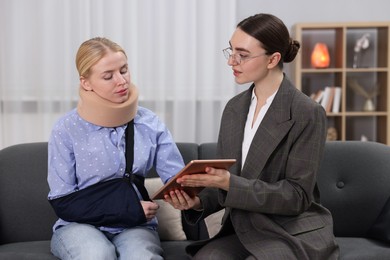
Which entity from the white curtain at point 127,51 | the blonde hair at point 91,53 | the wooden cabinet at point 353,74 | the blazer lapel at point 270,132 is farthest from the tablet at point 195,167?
the wooden cabinet at point 353,74

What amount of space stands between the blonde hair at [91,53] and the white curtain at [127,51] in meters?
2.18

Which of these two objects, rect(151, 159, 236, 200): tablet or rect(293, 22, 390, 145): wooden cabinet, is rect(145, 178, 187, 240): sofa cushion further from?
rect(293, 22, 390, 145): wooden cabinet

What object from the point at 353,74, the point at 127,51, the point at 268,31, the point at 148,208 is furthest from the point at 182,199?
the point at 353,74

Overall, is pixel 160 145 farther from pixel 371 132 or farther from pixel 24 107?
pixel 371 132

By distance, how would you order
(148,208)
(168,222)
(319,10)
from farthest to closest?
(319,10) < (168,222) < (148,208)

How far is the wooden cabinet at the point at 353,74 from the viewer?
15.6 ft

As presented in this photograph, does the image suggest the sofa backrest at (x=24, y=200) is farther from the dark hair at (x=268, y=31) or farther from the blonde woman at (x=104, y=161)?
the dark hair at (x=268, y=31)

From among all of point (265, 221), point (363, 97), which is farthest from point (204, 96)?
point (265, 221)

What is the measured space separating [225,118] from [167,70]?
7.80 ft

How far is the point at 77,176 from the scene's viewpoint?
253cm

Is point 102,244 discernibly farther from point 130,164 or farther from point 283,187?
point 283,187

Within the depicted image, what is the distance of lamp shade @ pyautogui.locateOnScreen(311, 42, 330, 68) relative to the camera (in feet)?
15.9

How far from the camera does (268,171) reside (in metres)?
2.27

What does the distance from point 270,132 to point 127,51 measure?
2.63 meters
